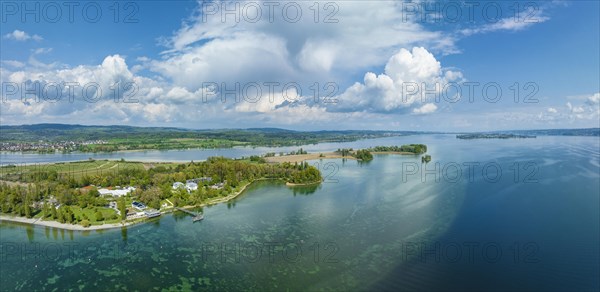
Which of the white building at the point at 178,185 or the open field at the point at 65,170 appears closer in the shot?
the white building at the point at 178,185

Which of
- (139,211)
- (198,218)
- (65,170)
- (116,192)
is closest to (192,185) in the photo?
(116,192)

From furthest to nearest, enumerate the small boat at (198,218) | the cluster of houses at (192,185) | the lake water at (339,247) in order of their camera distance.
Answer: the cluster of houses at (192,185) < the small boat at (198,218) < the lake water at (339,247)

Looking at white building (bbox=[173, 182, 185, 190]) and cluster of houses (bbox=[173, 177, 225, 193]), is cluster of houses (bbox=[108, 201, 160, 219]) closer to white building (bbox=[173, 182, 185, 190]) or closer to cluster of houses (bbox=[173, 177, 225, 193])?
cluster of houses (bbox=[173, 177, 225, 193])

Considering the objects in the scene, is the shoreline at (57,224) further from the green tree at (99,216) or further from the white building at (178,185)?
the white building at (178,185)

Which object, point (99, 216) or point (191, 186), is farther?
point (191, 186)

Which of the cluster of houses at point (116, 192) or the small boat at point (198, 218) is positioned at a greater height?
the cluster of houses at point (116, 192)

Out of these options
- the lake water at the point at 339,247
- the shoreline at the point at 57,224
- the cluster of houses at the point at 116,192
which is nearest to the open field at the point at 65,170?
the cluster of houses at the point at 116,192

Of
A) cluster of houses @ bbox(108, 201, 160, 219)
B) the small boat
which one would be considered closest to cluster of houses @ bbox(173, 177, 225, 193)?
cluster of houses @ bbox(108, 201, 160, 219)

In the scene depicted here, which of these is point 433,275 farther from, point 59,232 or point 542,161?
point 542,161

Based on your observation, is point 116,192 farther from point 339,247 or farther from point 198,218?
point 339,247
